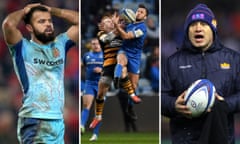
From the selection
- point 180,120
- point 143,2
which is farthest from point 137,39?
point 180,120

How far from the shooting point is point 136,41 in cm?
459

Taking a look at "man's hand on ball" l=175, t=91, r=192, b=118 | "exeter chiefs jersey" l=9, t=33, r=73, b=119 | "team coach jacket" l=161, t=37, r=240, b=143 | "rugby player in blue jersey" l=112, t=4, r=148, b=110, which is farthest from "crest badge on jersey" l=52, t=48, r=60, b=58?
"man's hand on ball" l=175, t=91, r=192, b=118

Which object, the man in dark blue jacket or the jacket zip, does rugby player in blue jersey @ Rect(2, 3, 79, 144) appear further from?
the jacket zip

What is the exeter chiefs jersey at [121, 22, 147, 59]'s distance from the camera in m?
4.57

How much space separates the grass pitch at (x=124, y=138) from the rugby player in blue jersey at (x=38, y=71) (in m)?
0.34

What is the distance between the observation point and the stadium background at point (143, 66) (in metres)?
4.54

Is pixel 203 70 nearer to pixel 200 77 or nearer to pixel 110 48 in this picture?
pixel 200 77

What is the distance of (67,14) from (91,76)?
591mm

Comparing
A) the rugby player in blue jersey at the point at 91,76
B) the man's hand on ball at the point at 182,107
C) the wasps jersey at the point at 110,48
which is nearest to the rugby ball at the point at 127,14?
the wasps jersey at the point at 110,48

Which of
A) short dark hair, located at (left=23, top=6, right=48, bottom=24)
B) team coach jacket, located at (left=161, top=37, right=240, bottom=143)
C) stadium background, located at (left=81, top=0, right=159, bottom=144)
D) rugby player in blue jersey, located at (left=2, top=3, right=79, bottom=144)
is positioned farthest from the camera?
stadium background, located at (left=81, top=0, right=159, bottom=144)

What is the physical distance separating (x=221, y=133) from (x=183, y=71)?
54 centimetres

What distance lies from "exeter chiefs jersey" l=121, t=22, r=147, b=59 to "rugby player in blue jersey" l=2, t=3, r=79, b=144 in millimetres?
575

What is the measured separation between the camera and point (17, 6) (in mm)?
4367

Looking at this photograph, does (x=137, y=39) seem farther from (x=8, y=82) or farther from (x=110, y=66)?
(x=8, y=82)
